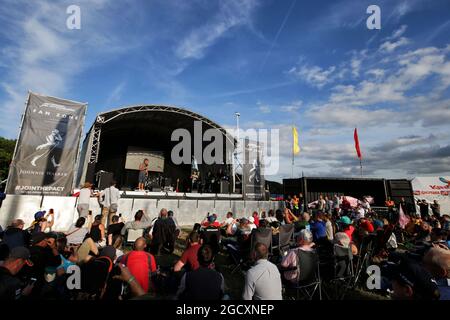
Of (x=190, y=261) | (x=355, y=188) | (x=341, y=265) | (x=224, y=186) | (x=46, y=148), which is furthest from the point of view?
(x=355, y=188)

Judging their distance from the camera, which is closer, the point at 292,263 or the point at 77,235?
the point at 292,263

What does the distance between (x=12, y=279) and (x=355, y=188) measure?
70.8 feet

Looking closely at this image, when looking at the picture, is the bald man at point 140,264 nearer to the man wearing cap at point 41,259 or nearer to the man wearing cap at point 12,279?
the man wearing cap at point 41,259

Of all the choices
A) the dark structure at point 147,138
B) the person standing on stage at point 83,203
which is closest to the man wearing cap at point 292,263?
the person standing on stage at point 83,203

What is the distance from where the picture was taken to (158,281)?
3461mm

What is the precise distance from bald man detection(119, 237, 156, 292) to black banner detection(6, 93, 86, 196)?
22.9 ft

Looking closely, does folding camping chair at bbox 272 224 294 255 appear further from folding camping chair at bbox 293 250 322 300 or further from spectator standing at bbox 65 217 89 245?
spectator standing at bbox 65 217 89 245

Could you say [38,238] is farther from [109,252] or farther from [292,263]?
[292,263]

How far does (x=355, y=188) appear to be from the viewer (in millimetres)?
19125

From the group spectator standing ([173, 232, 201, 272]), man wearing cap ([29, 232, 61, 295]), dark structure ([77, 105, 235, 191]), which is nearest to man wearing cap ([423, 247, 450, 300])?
spectator standing ([173, 232, 201, 272])

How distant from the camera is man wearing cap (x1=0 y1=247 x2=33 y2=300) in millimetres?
2053

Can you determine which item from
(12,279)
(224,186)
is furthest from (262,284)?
(224,186)
